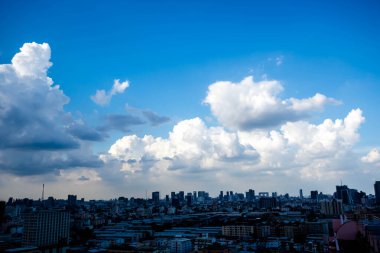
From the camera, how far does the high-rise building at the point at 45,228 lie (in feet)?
137

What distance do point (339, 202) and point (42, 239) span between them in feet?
210

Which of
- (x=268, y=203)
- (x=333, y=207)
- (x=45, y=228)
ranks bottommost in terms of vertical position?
(x=45, y=228)

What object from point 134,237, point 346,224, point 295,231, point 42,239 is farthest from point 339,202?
point 42,239

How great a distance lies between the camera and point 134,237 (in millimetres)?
50094

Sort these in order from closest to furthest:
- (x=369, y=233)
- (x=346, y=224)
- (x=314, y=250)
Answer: (x=369, y=233) < (x=314, y=250) < (x=346, y=224)

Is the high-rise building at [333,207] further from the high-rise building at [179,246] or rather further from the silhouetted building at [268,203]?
the high-rise building at [179,246]

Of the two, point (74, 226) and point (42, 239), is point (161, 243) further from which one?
point (74, 226)

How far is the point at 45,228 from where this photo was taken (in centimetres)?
4341

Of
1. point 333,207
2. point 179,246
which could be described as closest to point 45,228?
point 179,246

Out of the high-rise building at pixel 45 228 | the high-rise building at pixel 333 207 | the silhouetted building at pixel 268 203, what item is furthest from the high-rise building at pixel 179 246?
the silhouetted building at pixel 268 203

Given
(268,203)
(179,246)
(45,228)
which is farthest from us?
(268,203)

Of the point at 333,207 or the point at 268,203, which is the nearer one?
the point at 333,207

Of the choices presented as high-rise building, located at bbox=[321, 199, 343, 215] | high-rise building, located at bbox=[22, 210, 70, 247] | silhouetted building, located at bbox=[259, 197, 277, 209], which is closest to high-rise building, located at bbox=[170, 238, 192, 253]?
high-rise building, located at bbox=[22, 210, 70, 247]

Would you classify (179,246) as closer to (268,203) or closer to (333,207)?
(333,207)
